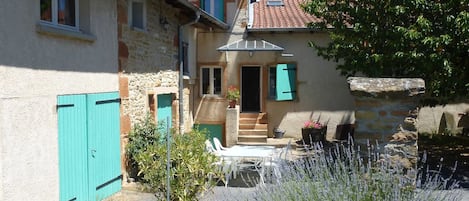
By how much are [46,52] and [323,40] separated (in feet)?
37.3

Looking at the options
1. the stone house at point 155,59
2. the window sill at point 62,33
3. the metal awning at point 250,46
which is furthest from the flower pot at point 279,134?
the window sill at point 62,33

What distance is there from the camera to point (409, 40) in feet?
30.1

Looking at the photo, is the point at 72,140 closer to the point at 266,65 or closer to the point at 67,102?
the point at 67,102

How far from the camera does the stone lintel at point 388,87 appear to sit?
5.21m

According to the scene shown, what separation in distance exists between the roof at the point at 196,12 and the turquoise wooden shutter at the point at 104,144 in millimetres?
3414

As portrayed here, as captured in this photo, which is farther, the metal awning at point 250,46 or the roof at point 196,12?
the metal awning at point 250,46

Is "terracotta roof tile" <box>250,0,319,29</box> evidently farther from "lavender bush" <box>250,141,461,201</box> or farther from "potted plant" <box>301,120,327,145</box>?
"lavender bush" <box>250,141,461,201</box>

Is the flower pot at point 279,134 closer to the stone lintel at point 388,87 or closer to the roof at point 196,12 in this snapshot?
the roof at point 196,12

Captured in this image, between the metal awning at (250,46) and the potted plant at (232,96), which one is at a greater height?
the metal awning at (250,46)

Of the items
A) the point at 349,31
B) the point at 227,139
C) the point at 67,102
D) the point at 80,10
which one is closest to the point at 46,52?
the point at 67,102

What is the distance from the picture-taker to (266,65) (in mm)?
16297

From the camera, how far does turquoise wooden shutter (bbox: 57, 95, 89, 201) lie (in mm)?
6992

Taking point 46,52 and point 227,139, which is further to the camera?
point 227,139

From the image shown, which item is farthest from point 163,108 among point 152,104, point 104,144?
point 104,144
